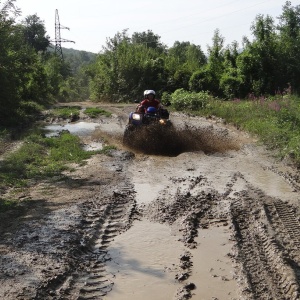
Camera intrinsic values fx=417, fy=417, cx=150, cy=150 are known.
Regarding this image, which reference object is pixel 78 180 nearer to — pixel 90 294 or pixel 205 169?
pixel 205 169

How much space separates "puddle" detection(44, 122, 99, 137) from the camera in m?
17.7

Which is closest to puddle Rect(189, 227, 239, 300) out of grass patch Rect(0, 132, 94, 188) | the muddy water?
the muddy water

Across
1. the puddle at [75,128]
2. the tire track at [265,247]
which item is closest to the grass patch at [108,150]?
the puddle at [75,128]

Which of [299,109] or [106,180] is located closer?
[106,180]

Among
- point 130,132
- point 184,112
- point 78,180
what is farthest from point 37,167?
point 184,112

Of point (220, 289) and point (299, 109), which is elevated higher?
point (299, 109)

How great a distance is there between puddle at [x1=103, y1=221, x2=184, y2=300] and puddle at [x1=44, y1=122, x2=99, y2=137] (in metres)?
11.7

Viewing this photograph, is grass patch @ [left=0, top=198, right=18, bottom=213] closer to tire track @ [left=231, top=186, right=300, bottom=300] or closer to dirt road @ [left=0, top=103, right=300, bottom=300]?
dirt road @ [left=0, top=103, right=300, bottom=300]

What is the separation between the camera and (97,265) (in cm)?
503

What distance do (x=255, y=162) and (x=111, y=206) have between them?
5.13m

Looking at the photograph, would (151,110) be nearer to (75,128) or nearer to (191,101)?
(75,128)

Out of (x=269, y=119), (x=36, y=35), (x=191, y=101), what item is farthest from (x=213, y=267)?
(x=36, y=35)

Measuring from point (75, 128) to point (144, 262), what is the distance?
48.4 feet

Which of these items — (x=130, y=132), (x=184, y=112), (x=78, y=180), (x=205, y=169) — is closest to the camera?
(x=78, y=180)
